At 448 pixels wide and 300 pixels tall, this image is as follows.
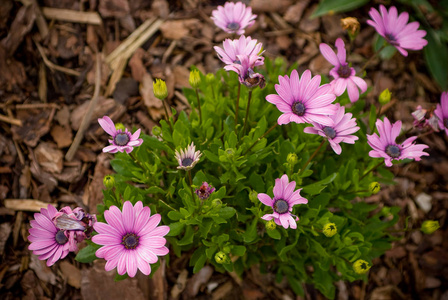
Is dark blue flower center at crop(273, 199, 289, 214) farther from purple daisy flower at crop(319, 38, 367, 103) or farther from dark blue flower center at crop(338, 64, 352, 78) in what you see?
dark blue flower center at crop(338, 64, 352, 78)

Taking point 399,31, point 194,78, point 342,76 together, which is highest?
point 399,31

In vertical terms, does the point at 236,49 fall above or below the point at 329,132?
above

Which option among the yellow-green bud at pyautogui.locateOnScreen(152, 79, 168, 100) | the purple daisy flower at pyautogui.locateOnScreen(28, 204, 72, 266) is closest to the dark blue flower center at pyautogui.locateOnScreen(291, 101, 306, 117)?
the yellow-green bud at pyautogui.locateOnScreen(152, 79, 168, 100)

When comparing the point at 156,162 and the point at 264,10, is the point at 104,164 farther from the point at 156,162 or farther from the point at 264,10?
the point at 264,10

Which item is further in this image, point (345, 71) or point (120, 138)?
point (345, 71)

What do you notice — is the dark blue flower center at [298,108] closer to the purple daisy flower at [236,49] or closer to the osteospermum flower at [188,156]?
the purple daisy flower at [236,49]

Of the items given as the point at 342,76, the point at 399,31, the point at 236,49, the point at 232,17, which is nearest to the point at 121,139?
the point at 236,49

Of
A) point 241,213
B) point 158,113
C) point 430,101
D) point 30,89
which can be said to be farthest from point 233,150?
point 430,101

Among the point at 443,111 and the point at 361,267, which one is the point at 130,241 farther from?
the point at 443,111
